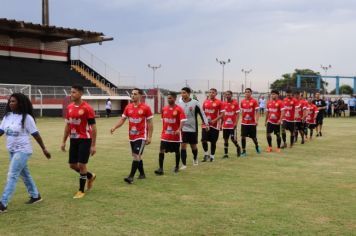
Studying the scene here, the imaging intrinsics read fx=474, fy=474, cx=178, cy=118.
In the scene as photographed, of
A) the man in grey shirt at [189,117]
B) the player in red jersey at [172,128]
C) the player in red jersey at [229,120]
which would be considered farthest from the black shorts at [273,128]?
the player in red jersey at [172,128]

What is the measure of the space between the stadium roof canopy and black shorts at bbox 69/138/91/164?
35.8m

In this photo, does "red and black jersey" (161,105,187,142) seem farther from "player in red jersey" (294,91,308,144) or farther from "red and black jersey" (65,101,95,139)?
"player in red jersey" (294,91,308,144)

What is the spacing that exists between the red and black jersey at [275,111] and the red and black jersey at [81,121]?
8.23m

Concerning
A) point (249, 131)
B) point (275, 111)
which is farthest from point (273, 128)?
point (249, 131)

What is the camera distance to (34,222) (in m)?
6.41

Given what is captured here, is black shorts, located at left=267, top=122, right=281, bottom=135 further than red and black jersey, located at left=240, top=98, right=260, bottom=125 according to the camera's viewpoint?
Yes

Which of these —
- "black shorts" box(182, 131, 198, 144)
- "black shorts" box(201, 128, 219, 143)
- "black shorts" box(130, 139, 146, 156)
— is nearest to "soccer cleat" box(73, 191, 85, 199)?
"black shorts" box(130, 139, 146, 156)

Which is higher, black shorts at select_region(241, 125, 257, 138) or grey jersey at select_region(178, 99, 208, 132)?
grey jersey at select_region(178, 99, 208, 132)

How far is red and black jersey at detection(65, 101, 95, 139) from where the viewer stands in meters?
7.96

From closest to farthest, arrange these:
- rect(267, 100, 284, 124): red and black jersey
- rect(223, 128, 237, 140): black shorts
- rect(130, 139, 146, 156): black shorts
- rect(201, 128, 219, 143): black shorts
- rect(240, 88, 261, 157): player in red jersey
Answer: rect(130, 139, 146, 156): black shorts, rect(201, 128, 219, 143): black shorts, rect(223, 128, 237, 140): black shorts, rect(240, 88, 261, 157): player in red jersey, rect(267, 100, 284, 124): red and black jersey

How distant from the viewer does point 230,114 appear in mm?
13617

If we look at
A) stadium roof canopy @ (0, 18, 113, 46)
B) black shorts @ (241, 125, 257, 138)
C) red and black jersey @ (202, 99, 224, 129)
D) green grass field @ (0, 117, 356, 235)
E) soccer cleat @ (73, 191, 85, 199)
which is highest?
stadium roof canopy @ (0, 18, 113, 46)

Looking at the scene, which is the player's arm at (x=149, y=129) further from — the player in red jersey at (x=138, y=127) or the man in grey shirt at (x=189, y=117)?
the man in grey shirt at (x=189, y=117)

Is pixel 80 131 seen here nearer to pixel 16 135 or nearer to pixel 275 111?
pixel 16 135
